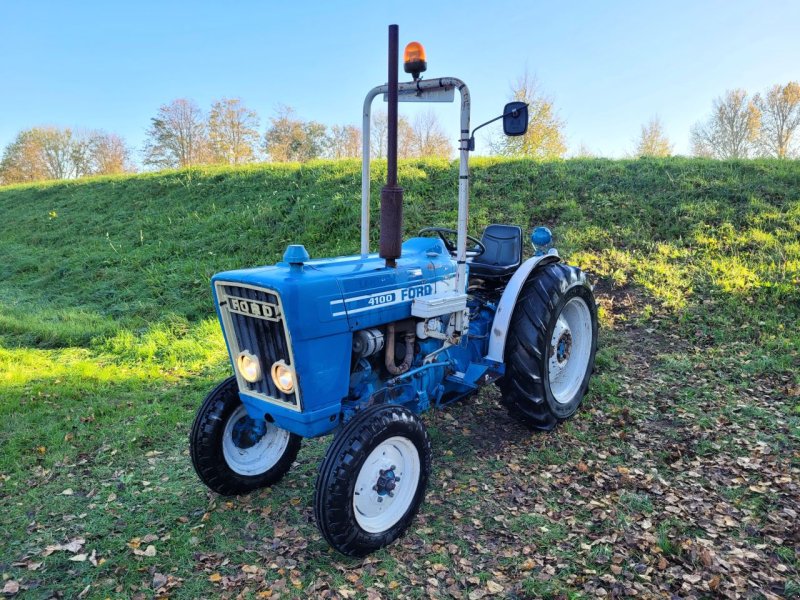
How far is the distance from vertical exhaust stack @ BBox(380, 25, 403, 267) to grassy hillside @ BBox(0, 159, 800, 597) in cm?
168

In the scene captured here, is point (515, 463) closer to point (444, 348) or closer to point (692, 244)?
point (444, 348)

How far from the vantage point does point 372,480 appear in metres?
2.79

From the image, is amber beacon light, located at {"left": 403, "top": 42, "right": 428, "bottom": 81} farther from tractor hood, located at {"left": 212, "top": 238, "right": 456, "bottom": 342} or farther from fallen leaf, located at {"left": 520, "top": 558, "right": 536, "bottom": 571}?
fallen leaf, located at {"left": 520, "top": 558, "right": 536, "bottom": 571}

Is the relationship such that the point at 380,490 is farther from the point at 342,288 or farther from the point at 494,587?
the point at 342,288

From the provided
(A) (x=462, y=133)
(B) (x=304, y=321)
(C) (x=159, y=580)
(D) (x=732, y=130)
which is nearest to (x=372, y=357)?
(B) (x=304, y=321)

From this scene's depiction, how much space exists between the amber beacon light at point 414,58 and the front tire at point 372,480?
1980 millimetres

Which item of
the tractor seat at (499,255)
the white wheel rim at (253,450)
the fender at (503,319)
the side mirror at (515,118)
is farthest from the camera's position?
the tractor seat at (499,255)

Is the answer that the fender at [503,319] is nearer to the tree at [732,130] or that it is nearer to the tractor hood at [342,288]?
the tractor hood at [342,288]

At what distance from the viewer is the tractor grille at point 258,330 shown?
2.71m

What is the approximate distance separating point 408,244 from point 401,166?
28.8 feet

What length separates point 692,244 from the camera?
7.88m

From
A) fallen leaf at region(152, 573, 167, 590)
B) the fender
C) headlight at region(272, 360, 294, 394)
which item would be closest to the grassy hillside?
fallen leaf at region(152, 573, 167, 590)

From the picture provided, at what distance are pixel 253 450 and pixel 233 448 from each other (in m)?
0.14

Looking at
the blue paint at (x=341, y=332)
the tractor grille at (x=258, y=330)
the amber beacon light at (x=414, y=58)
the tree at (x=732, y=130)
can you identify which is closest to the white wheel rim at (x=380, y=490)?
the blue paint at (x=341, y=332)
